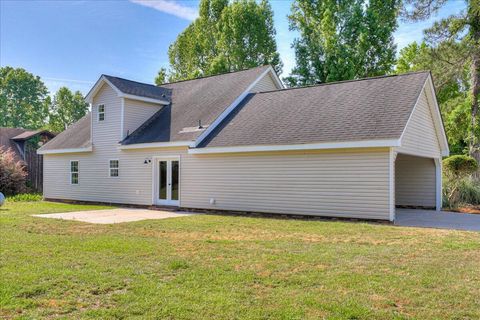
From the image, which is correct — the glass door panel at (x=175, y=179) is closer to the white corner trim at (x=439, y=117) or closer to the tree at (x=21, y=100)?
the white corner trim at (x=439, y=117)

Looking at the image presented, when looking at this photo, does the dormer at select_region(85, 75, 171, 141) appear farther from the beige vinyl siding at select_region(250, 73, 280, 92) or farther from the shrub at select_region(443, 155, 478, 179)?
the shrub at select_region(443, 155, 478, 179)

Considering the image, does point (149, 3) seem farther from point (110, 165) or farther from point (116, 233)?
point (116, 233)

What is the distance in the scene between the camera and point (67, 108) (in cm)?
5341

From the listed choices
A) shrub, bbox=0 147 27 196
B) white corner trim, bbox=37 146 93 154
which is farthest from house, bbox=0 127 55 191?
white corner trim, bbox=37 146 93 154

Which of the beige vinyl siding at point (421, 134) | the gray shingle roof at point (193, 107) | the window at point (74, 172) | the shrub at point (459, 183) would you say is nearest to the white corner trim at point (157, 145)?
the gray shingle roof at point (193, 107)

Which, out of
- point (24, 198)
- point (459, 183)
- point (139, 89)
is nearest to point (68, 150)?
point (24, 198)

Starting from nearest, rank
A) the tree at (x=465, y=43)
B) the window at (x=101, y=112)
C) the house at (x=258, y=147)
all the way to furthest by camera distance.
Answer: the house at (x=258, y=147) → the window at (x=101, y=112) → the tree at (x=465, y=43)

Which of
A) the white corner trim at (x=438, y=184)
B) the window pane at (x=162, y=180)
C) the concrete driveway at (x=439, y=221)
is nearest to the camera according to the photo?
the concrete driveway at (x=439, y=221)

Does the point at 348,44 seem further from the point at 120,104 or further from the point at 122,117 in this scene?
the point at 122,117

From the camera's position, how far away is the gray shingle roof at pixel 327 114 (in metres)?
Result: 11.6

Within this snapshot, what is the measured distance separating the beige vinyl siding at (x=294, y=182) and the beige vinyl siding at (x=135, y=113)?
372 centimetres

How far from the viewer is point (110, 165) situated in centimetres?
1758

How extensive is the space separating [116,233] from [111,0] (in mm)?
11593

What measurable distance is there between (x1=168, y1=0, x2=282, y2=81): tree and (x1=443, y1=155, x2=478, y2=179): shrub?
785 inches
